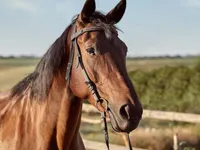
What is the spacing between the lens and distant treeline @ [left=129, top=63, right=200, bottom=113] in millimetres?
13586

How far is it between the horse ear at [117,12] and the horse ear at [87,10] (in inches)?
6.8

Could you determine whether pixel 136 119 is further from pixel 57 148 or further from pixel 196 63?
pixel 196 63

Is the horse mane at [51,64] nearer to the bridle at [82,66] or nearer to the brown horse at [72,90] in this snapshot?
the brown horse at [72,90]

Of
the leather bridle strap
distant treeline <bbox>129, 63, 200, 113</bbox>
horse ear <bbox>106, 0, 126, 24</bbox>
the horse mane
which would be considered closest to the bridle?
the leather bridle strap

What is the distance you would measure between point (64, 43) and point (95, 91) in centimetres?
47

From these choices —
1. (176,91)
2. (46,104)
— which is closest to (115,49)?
(46,104)

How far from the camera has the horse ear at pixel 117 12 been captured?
3.24 metres

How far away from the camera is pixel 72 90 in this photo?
3.12m

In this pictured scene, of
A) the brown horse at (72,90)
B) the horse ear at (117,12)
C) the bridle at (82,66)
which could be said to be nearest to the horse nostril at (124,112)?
the brown horse at (72,90)

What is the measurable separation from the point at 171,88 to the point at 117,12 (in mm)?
11278

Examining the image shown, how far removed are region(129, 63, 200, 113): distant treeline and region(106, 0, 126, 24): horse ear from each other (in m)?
10.1

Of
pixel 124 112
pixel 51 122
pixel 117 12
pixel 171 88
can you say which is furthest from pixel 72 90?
pixel 171 88

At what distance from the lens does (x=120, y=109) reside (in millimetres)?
2773

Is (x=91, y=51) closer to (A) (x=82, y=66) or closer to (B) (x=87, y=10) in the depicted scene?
(A) (x=82, y=66)
